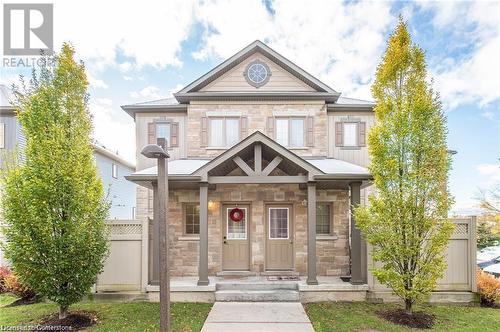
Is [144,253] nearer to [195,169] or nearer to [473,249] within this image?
[195,169]

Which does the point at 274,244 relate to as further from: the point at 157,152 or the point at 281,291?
the point at 157,152

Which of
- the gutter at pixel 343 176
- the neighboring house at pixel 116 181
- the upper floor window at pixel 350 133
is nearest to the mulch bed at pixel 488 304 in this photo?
the gutter at pixel 343 176

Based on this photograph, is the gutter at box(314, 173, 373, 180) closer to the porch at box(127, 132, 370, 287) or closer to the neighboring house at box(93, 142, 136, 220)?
the porch at box(127, 132, 370, 287)

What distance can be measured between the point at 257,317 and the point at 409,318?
339 cm

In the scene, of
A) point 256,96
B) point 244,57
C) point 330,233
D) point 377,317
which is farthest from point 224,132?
point 377,317

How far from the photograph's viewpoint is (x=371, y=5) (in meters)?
9.54

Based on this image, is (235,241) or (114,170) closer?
(235,241)

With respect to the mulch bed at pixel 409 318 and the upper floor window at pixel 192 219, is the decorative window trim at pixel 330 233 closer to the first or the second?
the mulch bed at pixel 409 318

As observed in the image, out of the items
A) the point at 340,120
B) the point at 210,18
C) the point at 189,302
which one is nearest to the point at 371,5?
the point at 340,120

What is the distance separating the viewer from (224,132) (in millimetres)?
10117

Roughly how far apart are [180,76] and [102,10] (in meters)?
9.89

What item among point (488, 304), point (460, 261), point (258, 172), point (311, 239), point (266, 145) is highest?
point (266, 145)

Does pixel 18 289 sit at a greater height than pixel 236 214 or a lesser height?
lesser

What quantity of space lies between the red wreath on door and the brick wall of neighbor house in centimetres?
220
